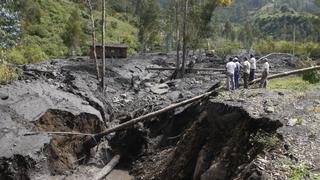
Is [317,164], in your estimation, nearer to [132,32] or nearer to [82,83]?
[82,83]

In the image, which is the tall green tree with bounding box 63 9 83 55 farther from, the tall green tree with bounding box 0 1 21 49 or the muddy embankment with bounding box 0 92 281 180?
the muddy embankment with bounding box 0 92 281 180

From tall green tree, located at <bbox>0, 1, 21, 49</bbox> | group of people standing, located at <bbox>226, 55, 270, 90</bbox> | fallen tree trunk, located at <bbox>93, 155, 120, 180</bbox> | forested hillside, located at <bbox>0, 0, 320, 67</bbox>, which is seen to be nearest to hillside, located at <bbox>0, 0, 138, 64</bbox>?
forested hillside, located at <bbox>0, 0, 320, 67</bbox>

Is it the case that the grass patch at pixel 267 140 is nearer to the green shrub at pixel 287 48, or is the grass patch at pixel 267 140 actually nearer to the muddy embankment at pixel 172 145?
the muddy embankment at pixel 172 145

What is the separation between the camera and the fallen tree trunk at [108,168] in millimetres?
20680

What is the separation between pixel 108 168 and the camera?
21.9 m

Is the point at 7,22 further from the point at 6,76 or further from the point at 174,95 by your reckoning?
the point at 174,95

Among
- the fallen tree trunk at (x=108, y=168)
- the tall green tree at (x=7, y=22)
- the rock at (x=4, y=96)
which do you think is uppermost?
the tall green tree at (x=7, y=22)

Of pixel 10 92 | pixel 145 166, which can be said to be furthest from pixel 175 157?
pixel 10 92

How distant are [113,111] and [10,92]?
8954 mm

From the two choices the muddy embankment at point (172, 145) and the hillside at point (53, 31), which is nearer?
the muddy embankment at point (172, 145)

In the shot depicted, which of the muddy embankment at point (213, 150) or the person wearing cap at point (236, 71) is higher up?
the person wearing cap at point (236, 71)

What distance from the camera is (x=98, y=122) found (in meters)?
24.7

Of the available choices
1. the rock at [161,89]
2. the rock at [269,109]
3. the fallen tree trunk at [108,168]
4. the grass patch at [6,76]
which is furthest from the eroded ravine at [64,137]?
the rock at [161,89]

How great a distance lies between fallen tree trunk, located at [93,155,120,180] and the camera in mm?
20680
